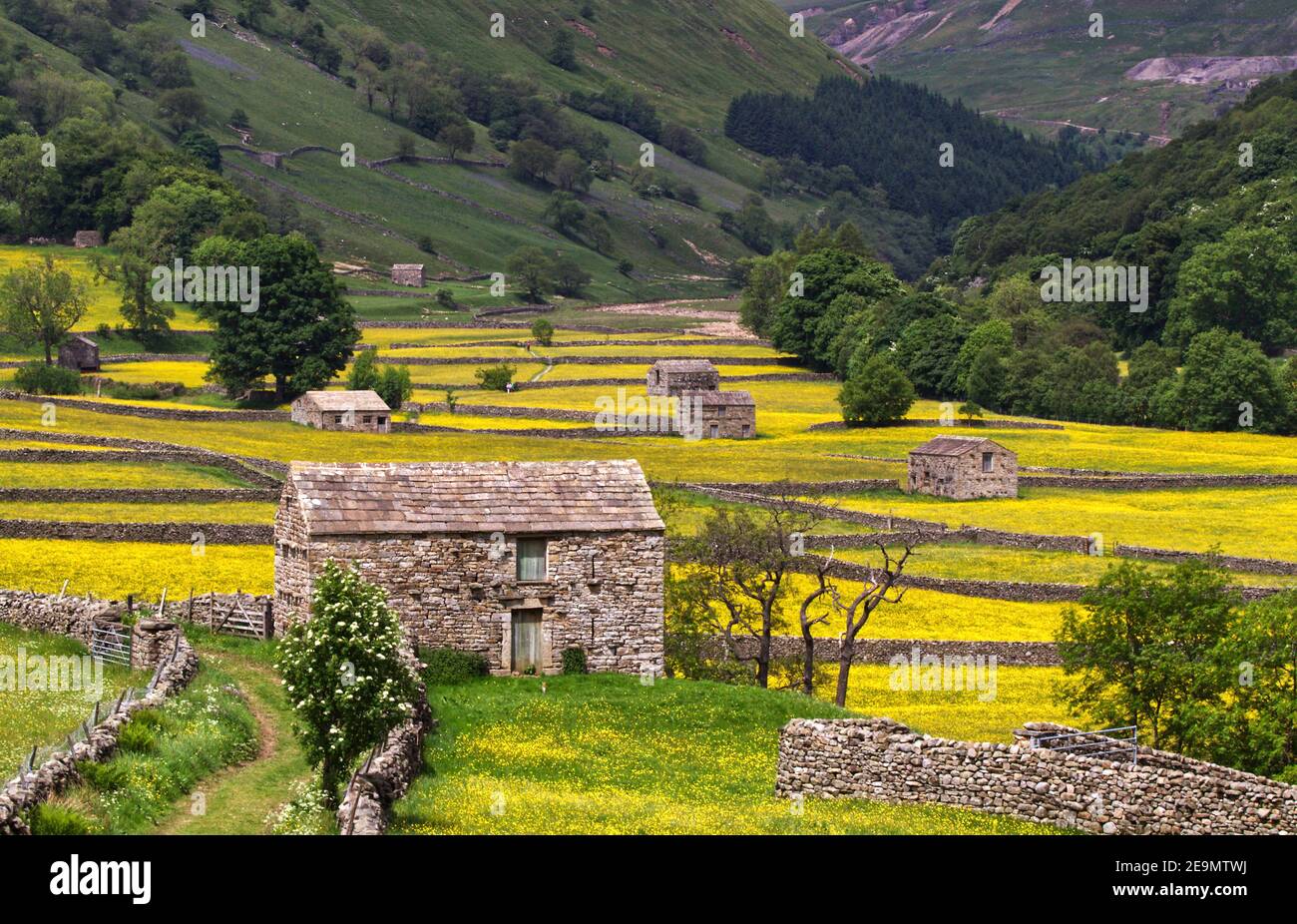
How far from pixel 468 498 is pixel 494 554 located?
147 centimetres

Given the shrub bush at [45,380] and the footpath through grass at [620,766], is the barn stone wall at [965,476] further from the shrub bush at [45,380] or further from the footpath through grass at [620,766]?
the footpath through grass at [620,766]

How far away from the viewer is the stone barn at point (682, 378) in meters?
120

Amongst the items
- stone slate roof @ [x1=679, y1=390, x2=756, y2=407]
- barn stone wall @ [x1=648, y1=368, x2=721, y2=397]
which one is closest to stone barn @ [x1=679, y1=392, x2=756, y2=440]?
stone slate roof @ [x1=679, y1=390, x2=756, y2=407]

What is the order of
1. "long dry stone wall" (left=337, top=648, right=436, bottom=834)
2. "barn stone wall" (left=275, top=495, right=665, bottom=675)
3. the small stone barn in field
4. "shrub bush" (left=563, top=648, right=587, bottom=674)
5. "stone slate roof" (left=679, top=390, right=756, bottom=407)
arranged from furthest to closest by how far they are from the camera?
"stone slate roof" (left=679, top=390, right=756, bottom=407) → the small stone barn in field → "shrub bush" (left=563, top=648, right=587, bottom=674) → "barn stone wall" (left=275, top=495, right=665, bottom=675) → "long dry stone wall" (left=337, top=648, right=436, bottom=834)

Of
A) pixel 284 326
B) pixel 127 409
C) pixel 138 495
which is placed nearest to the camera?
pixel 138 495

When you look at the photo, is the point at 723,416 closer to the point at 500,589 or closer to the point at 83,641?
the point at 500,589

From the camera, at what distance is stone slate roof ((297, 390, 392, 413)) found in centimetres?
10544

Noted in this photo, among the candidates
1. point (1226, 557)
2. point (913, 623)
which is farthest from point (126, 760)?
point (1226, 557)

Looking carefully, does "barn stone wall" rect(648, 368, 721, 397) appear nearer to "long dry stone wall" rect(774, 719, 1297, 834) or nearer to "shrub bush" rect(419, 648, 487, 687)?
"shrub bush" rect(419, 648, 487, 687)

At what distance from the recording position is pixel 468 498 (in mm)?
39125

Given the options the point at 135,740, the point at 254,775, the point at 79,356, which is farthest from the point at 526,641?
the point at 79,356

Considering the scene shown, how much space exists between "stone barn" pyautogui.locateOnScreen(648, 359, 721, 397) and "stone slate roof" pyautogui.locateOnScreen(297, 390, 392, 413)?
20.4 metres

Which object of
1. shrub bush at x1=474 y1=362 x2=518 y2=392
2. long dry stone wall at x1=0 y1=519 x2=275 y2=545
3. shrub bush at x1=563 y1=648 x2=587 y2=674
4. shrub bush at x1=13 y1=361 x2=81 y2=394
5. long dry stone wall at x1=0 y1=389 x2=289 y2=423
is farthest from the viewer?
shrub bush at x1=474 y1=362 x2=518 y2=392
